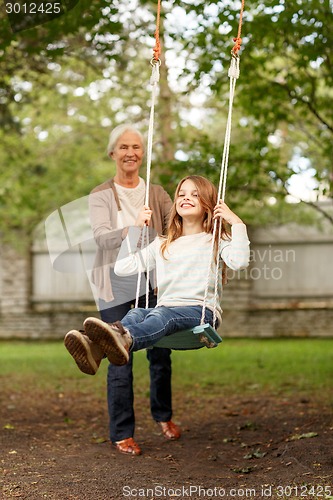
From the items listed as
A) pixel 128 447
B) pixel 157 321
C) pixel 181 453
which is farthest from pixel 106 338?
pixel 181 453

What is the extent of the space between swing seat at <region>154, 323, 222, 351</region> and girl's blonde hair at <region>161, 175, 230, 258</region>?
0.47 metres

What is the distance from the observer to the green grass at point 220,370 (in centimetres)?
678

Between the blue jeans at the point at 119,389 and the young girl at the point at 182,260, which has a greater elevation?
the young girl at the point at 182,260

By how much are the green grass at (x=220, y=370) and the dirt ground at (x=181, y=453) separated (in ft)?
2.34

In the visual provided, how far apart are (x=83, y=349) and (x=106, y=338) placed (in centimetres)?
15

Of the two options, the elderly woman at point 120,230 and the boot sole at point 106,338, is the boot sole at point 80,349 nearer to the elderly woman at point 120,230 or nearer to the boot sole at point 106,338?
the boot sole at point 106,338

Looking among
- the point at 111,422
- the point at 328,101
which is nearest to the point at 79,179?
the point at 328,101

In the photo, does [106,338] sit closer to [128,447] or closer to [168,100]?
[128,447]

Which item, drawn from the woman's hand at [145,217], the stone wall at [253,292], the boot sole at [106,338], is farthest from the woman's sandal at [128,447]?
the stone wall at [253,292]

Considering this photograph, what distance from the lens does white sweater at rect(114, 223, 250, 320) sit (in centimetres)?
352

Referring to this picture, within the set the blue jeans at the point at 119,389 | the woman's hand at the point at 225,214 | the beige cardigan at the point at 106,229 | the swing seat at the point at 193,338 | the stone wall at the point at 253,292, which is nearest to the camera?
the swing seat at the point at 193,338

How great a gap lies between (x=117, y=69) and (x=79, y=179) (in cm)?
188

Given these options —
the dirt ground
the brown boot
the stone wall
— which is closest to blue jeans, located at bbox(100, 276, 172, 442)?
the dirt ground

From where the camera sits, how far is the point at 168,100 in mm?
10688
